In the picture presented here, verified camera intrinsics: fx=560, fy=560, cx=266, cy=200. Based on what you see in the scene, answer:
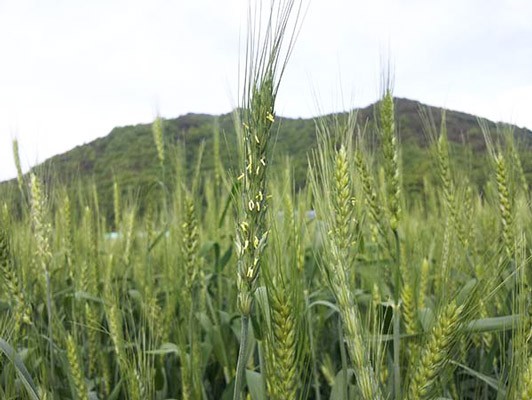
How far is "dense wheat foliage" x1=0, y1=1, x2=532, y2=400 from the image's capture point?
4.09 feet

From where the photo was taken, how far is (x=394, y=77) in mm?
2236

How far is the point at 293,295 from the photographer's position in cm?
142

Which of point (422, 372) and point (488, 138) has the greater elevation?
point (488, 138)

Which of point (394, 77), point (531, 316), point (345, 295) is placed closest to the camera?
point (345, 295)

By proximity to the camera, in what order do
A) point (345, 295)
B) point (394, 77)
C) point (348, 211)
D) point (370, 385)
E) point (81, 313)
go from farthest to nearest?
point (81, 313)
point (394, 77)
point (348, 211)
point (345, 295)
point (370, 385)

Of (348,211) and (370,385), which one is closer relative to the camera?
(370,385)

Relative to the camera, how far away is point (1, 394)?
1.65 m

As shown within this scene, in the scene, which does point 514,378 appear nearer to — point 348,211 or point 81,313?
point 348,211

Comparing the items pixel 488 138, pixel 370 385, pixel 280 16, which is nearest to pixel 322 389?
pixel 488 138

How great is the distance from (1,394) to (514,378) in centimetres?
140

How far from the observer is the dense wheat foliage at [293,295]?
1.25 metres

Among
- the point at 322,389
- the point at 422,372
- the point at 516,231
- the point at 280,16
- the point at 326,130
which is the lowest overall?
the point at 322,389

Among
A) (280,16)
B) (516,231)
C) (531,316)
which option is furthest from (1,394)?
(516,231)

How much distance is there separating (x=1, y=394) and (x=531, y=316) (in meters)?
1.57
